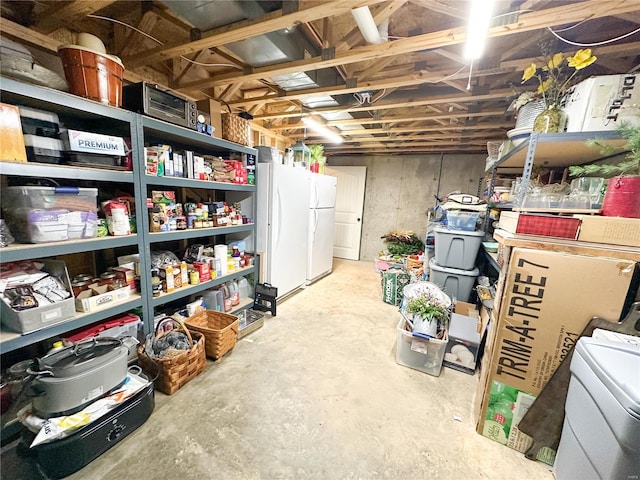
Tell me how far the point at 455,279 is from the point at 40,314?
3300 millimetres

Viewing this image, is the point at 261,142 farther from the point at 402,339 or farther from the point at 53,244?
the point at 402,339

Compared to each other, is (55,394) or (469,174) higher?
(469,174)

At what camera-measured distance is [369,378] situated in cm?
194

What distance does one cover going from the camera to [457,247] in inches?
104

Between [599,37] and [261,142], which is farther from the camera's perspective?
[261,142]

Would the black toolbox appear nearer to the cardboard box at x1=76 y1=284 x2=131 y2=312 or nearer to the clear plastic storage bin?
the cardboard box at x1=76 y1=284 x2=131 y2=312

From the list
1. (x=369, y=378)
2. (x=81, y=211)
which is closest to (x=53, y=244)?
(x=81, y=211)

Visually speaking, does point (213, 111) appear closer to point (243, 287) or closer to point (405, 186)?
point (243, 287)

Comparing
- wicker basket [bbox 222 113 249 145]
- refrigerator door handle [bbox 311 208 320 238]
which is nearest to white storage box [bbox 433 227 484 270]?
refrigerator door handle [bbox 311 208 320 238]

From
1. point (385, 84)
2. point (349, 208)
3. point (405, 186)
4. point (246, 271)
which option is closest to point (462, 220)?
point (385, 84)

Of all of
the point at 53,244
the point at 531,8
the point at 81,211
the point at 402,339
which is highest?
the point at 531,8

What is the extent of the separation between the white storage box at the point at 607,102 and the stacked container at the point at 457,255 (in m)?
1.27

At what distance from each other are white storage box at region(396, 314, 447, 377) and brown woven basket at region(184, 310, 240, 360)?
1.47 metres

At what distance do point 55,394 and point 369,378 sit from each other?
188 centimetres
